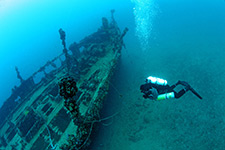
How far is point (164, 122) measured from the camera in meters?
8.73

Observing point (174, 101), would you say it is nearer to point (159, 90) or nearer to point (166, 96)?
point (159, 90)

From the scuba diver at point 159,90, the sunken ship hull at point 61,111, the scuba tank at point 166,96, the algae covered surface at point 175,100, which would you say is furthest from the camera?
the algae covered surface at point 175,100

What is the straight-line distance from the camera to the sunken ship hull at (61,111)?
703cm

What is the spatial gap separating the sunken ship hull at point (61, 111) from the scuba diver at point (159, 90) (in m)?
2.80

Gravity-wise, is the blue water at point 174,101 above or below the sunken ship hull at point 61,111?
below

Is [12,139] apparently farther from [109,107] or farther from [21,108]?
[109,107]

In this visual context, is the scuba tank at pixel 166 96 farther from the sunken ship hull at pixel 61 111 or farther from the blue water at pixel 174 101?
the sunken ship hull at pixel 61 111

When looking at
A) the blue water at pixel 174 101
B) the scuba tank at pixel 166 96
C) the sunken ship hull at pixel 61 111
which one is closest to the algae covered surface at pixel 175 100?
the blue water at pixel 174 101

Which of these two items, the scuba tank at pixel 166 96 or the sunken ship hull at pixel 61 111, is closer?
the scuba tank at pixel 166 96

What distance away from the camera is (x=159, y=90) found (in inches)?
262

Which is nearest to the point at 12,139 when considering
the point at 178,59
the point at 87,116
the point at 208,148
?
the point at 87,116

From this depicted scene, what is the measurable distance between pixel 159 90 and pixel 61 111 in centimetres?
662

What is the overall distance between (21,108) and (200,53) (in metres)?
16.9

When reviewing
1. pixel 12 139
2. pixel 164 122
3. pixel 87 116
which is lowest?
pixel 164 122
